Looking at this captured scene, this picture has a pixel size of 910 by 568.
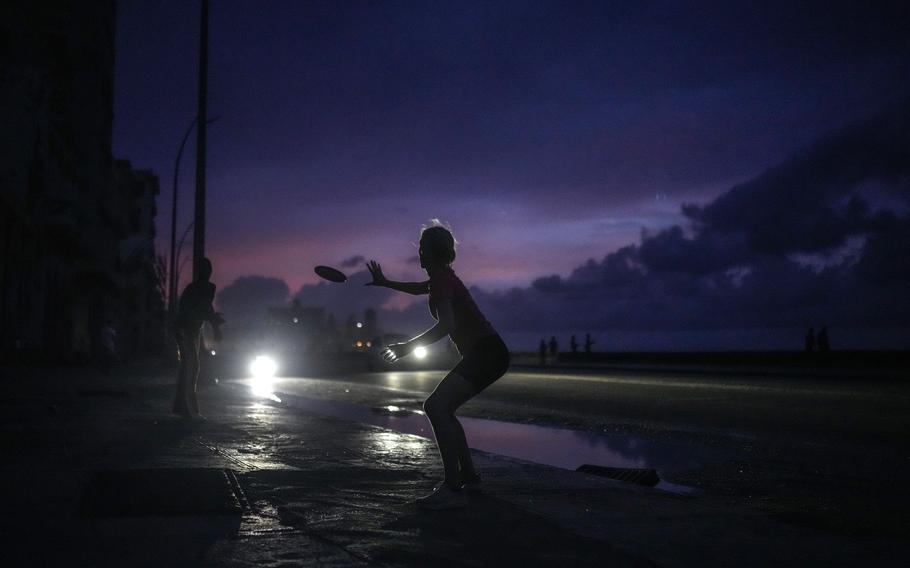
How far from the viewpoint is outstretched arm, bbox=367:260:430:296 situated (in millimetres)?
5966

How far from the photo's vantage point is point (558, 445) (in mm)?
10516

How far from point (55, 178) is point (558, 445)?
33818 millimetres

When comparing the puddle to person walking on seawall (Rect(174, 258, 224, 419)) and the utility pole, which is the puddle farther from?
the utility pole

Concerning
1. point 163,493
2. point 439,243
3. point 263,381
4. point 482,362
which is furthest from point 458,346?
point 263,381

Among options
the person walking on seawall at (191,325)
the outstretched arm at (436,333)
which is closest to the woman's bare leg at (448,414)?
the outstretched arm at (436,333)

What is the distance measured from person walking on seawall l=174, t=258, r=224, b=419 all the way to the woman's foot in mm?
6289

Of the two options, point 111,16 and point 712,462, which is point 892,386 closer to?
point 712,462

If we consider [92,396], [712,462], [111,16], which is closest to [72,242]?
[92,396]

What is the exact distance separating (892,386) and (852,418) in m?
11.1

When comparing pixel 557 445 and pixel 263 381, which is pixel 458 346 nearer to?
pixel 557 445

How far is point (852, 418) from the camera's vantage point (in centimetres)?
1377

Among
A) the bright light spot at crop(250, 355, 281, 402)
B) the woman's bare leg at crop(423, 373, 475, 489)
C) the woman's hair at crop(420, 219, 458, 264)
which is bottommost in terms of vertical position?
the bright light spot at crop(250, 355, 281, 402)

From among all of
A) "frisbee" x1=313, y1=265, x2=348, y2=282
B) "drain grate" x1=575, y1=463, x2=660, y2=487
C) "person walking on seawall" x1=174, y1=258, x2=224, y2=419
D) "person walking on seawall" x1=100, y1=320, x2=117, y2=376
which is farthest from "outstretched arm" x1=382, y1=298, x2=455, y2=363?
"person walking on seawall" x1=100, y1=320, x2=117, y2=376

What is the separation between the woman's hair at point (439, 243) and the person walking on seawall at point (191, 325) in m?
5.71
